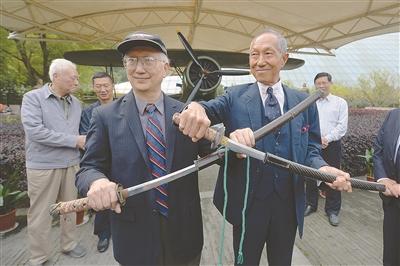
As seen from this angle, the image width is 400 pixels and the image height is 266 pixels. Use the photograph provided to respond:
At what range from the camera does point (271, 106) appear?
179cm

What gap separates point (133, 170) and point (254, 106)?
0.89 meters

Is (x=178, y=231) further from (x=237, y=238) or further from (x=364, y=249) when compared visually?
(x=364, y=249)

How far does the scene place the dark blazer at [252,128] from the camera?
174 cm

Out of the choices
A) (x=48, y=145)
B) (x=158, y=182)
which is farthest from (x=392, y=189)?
(x=48, y=145)

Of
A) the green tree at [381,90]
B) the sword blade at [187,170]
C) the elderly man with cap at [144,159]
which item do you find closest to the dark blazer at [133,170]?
the elderly man with cap at [144,159]

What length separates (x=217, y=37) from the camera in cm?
1167

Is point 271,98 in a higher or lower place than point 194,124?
higher

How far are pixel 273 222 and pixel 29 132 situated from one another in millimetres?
2585

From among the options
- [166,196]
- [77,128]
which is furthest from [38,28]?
[166,196]

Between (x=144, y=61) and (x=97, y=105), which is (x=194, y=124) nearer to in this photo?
(x=144, y=61)

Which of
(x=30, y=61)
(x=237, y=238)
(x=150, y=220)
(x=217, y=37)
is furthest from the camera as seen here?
(x=30, y=61)

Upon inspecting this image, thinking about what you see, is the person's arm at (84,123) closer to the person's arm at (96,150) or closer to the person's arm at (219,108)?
the person's arm at (96,150)

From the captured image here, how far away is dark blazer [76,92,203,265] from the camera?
1.51 metres

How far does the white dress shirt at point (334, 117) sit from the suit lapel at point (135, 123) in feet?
11.1
